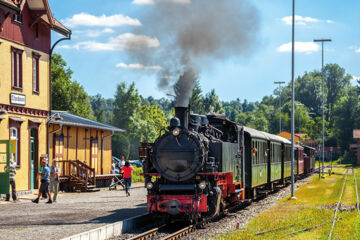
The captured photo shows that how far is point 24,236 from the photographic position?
41.7ft

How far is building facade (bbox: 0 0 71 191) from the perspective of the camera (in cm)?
2252

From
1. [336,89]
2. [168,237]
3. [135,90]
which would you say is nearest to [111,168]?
[168,237]

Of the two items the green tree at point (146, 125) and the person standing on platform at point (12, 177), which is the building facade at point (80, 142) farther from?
the green tree at point (146, 125)

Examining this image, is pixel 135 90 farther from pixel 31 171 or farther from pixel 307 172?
pixel 31 171

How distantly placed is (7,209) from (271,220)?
9100mm

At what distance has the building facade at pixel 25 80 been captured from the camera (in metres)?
22.5

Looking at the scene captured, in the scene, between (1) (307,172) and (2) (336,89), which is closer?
(1) (307,172)

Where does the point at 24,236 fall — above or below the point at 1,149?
below

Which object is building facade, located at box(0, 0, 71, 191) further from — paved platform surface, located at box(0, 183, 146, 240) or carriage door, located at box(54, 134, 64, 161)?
paved platform surface, located at box(0, 183, 146, 240)

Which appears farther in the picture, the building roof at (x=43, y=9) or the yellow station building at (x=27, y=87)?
the yellow station building at (x=27, y=87)

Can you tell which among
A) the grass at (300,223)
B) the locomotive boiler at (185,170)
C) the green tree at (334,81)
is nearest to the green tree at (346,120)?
the green tree at (334,81)

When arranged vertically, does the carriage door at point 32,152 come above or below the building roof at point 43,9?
below

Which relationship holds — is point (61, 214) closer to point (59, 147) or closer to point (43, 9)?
point (59, 147)

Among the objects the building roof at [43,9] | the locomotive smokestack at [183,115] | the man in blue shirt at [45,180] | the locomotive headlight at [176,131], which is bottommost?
the man in blue shirt at [45,180]
